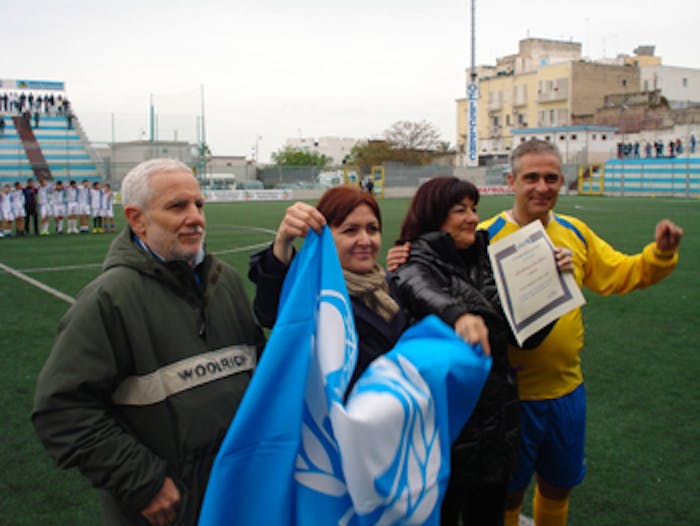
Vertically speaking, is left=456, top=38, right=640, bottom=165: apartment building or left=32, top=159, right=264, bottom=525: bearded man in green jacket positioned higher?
left=456, top=38, right=640, bottom=165: apartment building

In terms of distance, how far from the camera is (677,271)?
11461 millimetres

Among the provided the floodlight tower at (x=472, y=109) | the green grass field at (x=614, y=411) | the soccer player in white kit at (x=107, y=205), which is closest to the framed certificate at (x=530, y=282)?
the green grass field at (x=614, y=411)

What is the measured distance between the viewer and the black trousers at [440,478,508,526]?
8.25 ft

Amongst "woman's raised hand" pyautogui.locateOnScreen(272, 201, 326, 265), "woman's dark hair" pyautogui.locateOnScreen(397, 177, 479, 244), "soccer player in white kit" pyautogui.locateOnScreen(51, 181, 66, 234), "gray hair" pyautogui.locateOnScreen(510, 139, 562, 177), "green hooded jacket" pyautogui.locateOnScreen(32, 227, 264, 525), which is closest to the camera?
"green hooded jacket" pyautogui.locateOnScreen(32, 227, 264, 525)

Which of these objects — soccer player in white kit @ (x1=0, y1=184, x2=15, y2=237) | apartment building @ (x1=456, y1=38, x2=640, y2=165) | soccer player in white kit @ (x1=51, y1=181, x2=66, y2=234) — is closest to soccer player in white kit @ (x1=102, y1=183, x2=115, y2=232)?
soccer player in white kit @ (x1=51, y1=181, x2=66, y2=234)

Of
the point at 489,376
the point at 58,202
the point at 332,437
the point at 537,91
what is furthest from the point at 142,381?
the point at 537,91

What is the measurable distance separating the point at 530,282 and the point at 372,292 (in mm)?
658

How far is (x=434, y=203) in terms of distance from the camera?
275 centimetres

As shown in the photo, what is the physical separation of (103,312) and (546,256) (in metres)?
1.69

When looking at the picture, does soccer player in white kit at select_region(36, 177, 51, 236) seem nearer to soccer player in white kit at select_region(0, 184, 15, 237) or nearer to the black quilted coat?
soccer player in white kit at select_region(0, 184, 15, 237)

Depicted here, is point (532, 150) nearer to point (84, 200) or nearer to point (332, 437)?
point (332, 437)

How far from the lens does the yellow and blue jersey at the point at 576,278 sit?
2992 millimetres

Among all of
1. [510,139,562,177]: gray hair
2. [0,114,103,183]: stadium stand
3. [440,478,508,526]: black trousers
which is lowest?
[440,478,508,526]: black trousers

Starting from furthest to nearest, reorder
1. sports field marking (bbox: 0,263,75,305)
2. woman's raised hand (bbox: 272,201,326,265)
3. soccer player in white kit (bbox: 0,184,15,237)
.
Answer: soccer player in white kit (bbox: 0,184,15,237) < sports field marking (bbox: 0,263,75,305) < woman's raised hand (bbox: 272,201,326,265)
